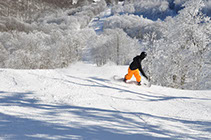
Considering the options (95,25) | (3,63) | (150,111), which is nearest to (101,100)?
(150,111)

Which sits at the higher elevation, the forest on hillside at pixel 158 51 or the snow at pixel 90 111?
the forest on hillside at pixel 158 51

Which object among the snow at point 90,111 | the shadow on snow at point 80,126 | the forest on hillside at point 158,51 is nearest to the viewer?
the shadow on snow at point 80,126

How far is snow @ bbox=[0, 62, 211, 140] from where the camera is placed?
2629 millimetres

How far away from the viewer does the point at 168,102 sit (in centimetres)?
461

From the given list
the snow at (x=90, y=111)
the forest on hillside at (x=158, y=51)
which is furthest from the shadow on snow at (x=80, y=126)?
the forest on hillside at (x=158, y=51)

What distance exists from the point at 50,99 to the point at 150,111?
263cm

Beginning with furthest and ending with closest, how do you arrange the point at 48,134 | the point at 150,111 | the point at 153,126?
the point at 150,111 → the point at 153,126 → the point at 48,134

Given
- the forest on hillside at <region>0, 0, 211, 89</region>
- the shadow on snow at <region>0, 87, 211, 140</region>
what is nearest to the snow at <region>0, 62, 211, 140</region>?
the shadow on snow at <region>0, 87, 211, 140</region>

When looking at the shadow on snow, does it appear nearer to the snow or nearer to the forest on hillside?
the snow

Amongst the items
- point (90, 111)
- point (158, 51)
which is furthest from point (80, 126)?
point (158, 51)

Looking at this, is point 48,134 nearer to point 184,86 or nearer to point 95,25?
point 184,86

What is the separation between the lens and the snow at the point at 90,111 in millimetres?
2629

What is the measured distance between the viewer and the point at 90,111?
3.46 metres

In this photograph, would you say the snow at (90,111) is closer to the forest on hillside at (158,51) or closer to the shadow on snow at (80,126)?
the shadow on snow at (80,126)
